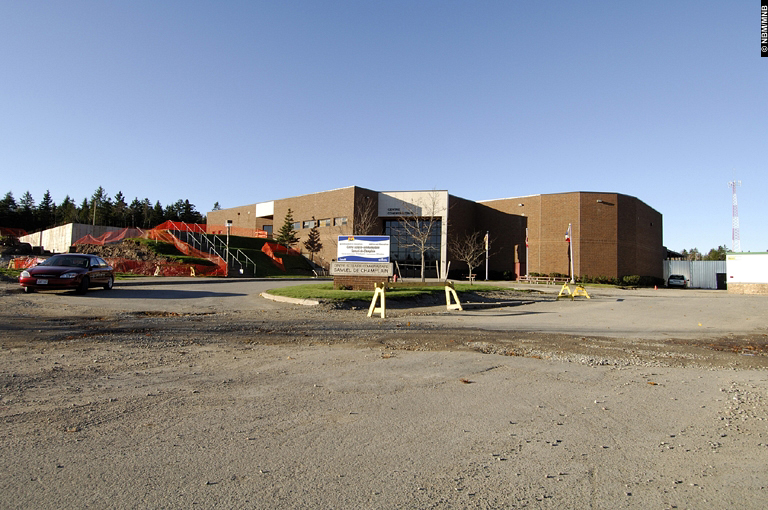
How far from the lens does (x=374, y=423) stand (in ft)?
14.9

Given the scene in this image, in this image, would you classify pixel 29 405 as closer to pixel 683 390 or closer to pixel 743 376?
pixel 683 390

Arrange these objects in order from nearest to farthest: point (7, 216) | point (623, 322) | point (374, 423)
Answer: point (374, 423) → point (623, 322) → point (7, 216)

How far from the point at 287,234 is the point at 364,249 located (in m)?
41.4

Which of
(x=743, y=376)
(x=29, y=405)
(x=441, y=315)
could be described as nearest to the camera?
(x=29, y=405)

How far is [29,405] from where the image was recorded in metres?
4.79

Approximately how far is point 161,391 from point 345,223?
5053cm

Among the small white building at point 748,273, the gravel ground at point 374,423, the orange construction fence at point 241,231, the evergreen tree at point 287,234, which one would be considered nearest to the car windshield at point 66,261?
the gravel ground at point 374,423

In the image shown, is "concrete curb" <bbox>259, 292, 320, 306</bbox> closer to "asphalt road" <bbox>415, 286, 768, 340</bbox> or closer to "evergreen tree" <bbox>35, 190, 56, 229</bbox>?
"asphalt road" <bbox>415, 286, 768, 340</bbox>

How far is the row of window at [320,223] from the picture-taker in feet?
185

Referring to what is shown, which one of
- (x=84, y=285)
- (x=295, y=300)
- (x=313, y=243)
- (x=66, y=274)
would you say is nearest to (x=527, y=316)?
(x=295, y=300)

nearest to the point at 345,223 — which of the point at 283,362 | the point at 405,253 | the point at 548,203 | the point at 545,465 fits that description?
the point at 405,253

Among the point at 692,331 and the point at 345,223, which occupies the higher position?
the point at 345,223

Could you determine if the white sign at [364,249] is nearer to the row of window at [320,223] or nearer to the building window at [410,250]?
the building window at [410,250]

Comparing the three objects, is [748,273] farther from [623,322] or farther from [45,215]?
[45,215]
